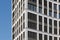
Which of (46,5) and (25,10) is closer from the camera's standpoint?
(25,10)

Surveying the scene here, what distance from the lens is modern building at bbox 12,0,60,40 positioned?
9412cm

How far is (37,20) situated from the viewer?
96.7 meters

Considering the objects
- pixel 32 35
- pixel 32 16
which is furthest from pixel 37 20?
pixel 32 35

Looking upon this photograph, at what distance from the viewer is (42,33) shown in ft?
319

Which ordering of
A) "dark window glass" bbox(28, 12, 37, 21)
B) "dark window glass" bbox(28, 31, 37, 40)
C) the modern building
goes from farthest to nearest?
"dark window glass" bbox(28, 12, 37, 21)
the modern building
"dark window glass" bbox(28, 31, 37, 40)

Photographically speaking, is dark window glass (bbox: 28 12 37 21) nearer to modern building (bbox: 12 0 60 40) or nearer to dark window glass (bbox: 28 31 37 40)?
modern building (bbox: 12 0 60 40)

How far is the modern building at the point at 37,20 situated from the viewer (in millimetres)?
94125

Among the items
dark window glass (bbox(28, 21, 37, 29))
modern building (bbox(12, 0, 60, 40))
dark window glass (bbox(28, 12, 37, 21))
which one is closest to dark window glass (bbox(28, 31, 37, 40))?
modern building (bbox(12, 0, 60, 40))

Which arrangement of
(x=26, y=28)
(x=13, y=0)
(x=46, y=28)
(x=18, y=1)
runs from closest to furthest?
1. (x=26, y=28)
2. (x=46, y=28)
3. (x=18, y=1)
4. (x=13, y=0)

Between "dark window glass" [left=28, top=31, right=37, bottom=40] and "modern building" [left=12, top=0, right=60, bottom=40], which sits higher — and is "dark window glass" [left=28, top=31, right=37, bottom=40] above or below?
below

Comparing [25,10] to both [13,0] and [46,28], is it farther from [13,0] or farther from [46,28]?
[13,0]

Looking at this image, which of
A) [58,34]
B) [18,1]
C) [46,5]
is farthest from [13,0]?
[58,34]

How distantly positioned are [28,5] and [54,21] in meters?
15.4

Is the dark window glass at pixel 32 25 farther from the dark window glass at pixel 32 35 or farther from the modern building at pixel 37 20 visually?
the dark window glass at pixel 32 35
